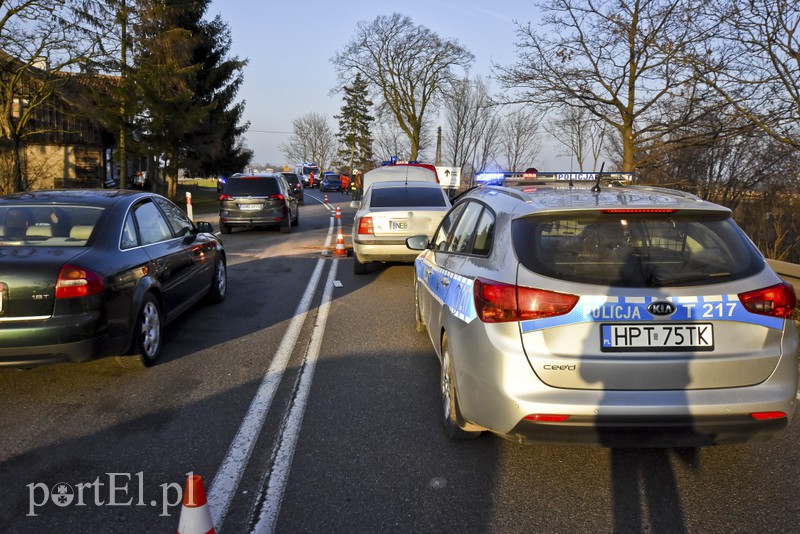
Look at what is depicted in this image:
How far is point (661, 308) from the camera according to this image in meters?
3.12

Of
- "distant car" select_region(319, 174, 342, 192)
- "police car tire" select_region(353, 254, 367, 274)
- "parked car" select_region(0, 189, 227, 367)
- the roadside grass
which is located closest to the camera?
"parked car" select_region(0, 189, 227, 367)

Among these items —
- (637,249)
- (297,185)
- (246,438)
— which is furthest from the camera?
(297,185)

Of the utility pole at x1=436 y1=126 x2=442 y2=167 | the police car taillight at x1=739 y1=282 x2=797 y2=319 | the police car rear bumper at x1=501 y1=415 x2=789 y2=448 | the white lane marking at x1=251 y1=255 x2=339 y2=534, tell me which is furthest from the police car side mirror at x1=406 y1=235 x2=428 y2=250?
the utility pole at x1=436 y1=126 x2=442 y2=167

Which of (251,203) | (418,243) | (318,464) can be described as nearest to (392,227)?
(418,243)

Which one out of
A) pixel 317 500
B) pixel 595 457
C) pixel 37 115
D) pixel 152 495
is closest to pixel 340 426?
pixel 317 500

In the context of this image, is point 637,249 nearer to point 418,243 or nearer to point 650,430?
point 650,430

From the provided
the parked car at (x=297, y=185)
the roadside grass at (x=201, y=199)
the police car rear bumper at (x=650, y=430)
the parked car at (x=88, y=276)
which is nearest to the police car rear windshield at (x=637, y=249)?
the police car rear bumper at (x=650, y=430)

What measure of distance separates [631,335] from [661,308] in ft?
0.65

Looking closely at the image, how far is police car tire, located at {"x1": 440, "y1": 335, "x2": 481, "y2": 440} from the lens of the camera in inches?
148

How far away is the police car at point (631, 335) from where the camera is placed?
3123 mm

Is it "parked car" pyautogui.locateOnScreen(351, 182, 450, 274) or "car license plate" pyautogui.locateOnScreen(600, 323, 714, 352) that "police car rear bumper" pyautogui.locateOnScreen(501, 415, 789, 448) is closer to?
"car license plate" pyautogui.locateOnScreen(600, 323, 714, 352)

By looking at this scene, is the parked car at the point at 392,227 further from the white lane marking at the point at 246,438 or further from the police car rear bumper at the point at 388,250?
the white lane marking at the point at 246,438

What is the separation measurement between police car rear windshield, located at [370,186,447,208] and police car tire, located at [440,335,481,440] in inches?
254

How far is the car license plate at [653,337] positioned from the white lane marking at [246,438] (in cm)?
206
